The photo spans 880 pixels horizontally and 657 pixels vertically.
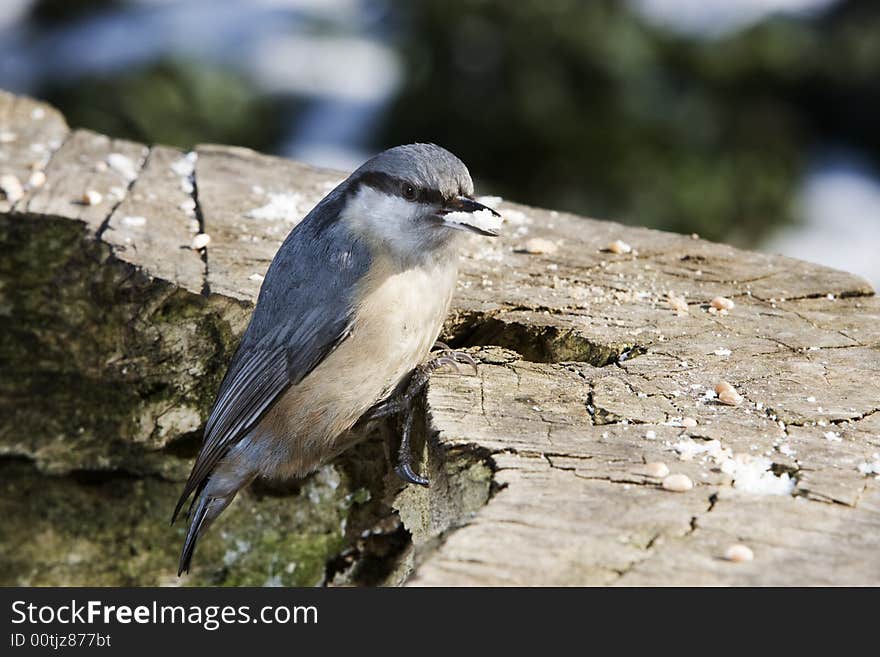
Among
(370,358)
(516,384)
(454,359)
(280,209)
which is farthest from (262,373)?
(280,209)

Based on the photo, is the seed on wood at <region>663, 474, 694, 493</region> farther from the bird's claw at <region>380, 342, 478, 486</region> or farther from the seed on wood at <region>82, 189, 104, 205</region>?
the seed on wood at <region>82, 189, 104, 205</region>

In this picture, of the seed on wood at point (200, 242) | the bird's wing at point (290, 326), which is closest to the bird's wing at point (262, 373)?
the bird's wing at point (290, 326)

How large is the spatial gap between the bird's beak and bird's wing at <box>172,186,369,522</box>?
0.19 m

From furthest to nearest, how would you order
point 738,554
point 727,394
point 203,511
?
point 203,511
point 727,394
point 738,554

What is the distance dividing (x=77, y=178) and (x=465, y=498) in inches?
71.0

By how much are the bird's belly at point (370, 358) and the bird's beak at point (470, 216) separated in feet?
0.40

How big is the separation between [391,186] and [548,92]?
7.79 feet

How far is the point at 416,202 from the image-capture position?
2.26 m

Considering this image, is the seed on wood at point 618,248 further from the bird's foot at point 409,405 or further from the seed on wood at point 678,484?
the seed on wood at point 678,484

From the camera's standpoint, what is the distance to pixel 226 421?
2344 millimetres

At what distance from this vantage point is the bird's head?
88.1 inches

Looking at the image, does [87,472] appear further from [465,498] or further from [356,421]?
[465,498]

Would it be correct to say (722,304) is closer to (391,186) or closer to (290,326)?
(391,186)
